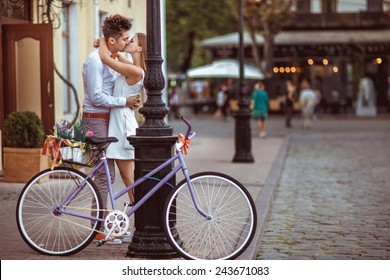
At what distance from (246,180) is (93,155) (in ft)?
24.4

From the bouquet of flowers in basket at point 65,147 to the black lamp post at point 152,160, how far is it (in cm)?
39

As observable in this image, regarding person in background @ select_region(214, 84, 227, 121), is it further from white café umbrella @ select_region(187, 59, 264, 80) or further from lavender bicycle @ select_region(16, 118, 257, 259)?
lavender bicycle @ select_region(16, 118, 257, 259)

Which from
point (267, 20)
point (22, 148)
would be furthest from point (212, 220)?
point (267, 20)

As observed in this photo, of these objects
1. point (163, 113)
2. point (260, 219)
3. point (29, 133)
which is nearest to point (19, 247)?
point (163, 113)

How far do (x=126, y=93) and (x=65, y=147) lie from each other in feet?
2.92

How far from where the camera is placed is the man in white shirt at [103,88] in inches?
332

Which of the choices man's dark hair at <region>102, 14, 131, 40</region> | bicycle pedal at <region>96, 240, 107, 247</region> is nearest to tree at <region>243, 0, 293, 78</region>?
man's dark hair at <region>102, 14, 131, 40</region>

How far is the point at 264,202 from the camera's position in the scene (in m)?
12.2

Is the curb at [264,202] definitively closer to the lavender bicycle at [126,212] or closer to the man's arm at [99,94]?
the lavender bicycle at [126,212]

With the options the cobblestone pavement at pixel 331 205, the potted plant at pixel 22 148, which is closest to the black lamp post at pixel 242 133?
the cobblestone pavement at pixel 331 205

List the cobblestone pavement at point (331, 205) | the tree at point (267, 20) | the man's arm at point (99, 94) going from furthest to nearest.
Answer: the tree at point (267, 20)
the cobblestone pavement at point (331, 205)
the man's arm at point (99, 94)

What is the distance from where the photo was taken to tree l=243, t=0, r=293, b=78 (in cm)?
4256

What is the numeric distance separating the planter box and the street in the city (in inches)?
8.1

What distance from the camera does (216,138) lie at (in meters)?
28.9
